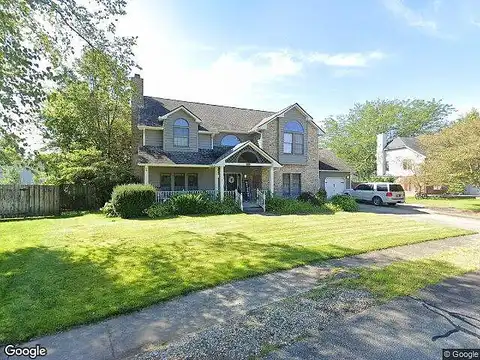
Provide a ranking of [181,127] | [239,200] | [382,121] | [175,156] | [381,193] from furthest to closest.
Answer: [382,121] < [381,193] < [181,127] < [175,156] < [239,200]

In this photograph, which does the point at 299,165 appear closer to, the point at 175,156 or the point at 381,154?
the point at 175,156

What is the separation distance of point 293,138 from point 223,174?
23.2 feet

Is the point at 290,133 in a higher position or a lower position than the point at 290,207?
higher

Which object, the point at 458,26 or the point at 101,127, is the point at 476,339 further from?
the point at 101,127

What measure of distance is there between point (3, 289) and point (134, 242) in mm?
4161

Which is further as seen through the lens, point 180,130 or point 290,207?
point 180,130

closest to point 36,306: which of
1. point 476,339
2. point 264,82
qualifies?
→ point 476,339

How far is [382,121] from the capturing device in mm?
49750

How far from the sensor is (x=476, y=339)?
12.8 feet

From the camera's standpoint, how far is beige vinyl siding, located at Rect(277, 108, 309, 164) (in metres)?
23.0

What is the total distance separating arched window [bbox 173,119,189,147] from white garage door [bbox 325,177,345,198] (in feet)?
45.3

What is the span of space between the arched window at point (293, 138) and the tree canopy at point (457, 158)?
34.7 ft

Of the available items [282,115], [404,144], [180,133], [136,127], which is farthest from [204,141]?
[404,144]

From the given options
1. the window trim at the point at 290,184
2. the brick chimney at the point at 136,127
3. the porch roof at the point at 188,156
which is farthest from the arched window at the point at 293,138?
the brick chimney at the point at 136,127
